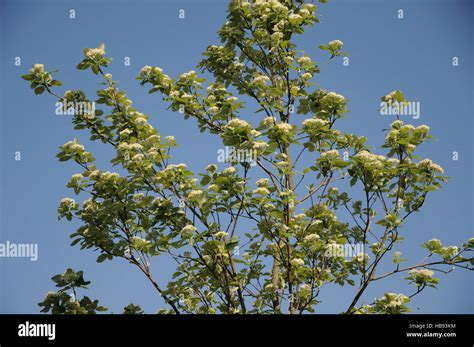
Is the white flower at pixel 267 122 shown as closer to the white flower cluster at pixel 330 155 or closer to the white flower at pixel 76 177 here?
the white flower cluster at pixel 330 155

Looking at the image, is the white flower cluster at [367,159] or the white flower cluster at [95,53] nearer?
the white flower cluster at [367,159]

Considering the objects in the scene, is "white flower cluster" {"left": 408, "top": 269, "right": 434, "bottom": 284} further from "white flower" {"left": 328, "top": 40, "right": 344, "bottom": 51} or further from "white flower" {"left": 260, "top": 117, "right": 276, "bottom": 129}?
"white flower" {"left": 328, "top": 40, "right": 344, "bottom": 51}

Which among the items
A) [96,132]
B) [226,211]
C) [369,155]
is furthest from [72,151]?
[369,155]

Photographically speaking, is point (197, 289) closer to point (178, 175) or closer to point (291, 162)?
point (178, 175)

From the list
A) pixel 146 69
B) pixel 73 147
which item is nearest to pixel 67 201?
pixel 73 147

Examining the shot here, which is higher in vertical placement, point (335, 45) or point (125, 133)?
point (335, 45)

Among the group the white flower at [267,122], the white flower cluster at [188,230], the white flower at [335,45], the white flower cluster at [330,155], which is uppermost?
the white flower at [335,45]

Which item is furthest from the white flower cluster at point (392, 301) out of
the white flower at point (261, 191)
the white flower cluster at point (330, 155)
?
the white flower at point (261, 191)

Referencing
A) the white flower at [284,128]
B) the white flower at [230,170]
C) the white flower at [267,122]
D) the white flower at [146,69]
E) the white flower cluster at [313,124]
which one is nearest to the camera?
the white flower at [230,170]

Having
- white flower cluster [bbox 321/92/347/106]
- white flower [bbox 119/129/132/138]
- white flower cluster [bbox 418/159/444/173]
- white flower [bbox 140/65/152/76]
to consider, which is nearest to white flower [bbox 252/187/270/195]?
white flower cluster [bbox 321/92/347/106]

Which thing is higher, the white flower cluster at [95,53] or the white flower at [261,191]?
the white flower cluster at [95,53]

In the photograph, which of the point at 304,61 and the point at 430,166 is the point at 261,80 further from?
the point at 430,166

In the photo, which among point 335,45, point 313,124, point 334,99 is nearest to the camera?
point 313,124

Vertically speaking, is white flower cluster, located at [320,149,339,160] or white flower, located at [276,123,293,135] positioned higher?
white flower, located at [276,123,293,135]
